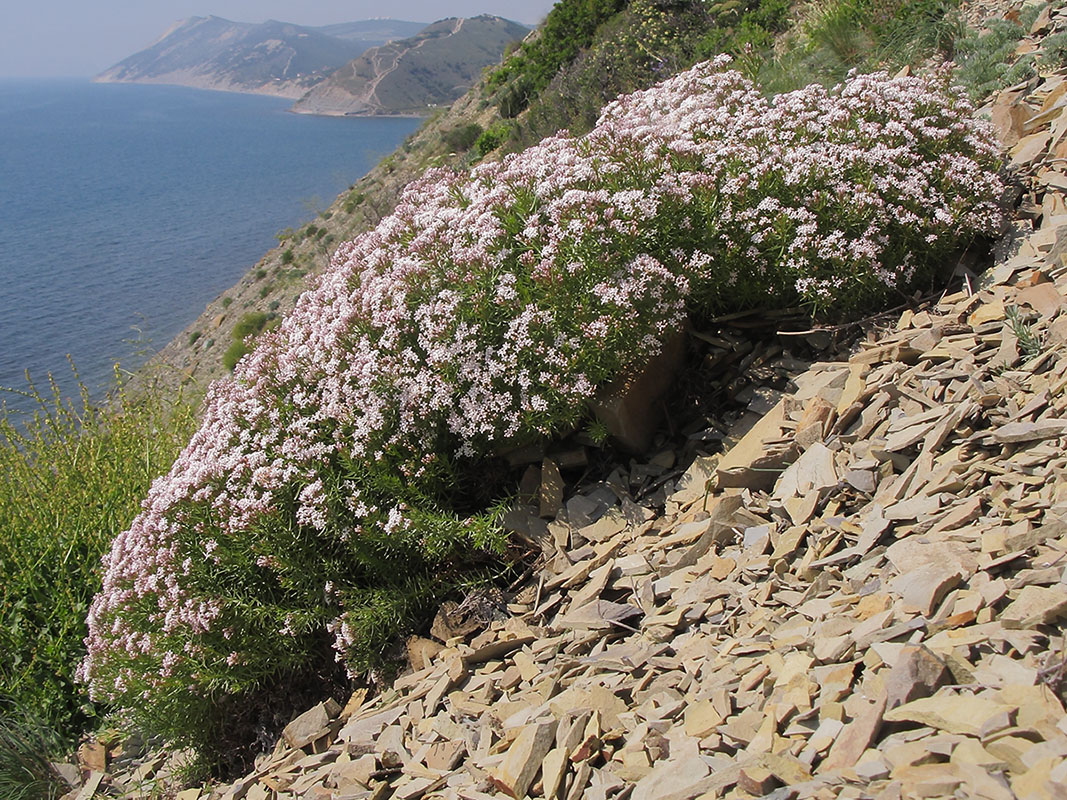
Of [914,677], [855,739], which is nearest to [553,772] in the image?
[855,739]

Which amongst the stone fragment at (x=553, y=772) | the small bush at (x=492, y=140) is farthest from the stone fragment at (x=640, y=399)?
the small bush at (x=492, y=140)

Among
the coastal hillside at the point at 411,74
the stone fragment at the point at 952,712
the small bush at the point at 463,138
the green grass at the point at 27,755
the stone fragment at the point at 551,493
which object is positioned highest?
the coastal hillside at the point at 411,74

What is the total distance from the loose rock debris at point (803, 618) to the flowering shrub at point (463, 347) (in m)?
0.52

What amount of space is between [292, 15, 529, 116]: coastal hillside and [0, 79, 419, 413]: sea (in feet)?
43.3

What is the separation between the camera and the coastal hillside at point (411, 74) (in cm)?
14400

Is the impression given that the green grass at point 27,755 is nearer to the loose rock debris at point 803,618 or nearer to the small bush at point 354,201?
the loose rock debris at point 803,618

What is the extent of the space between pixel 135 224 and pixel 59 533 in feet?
195

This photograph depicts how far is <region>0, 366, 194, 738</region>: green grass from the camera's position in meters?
6.29

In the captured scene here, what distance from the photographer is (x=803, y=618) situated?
11.0 ft

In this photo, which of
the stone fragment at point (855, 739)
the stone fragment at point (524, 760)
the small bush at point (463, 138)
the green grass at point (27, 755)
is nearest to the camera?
the stone fragment at point (855, 739)

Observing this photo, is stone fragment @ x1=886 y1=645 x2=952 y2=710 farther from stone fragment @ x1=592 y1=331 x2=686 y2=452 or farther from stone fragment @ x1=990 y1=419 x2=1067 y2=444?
stone fragment @ x1=592 y1=331 x2=686 y2=452

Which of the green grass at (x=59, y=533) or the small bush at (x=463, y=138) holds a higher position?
the small bush at (x=463, y=138)

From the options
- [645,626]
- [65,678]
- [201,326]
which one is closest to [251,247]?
[201,326]

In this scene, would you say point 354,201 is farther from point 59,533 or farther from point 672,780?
point 672,780
